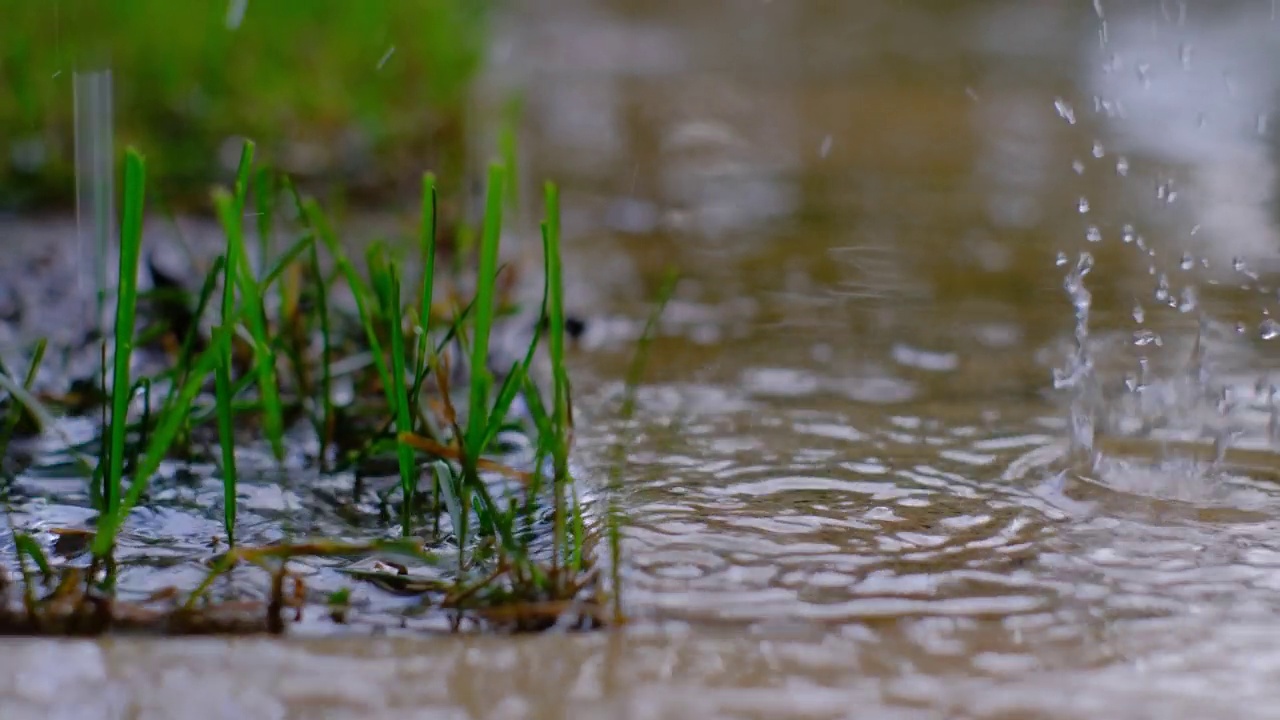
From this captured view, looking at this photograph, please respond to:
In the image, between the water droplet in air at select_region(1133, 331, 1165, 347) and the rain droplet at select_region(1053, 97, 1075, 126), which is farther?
the rain droplet at select_region(1053, 97, 1075, 126)

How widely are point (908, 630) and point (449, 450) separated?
18.3 inches

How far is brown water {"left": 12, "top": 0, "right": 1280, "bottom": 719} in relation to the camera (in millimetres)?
1006

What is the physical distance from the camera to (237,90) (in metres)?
3.73

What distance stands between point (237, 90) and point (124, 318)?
259 cm

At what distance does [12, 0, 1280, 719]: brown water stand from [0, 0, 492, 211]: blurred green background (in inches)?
16.2

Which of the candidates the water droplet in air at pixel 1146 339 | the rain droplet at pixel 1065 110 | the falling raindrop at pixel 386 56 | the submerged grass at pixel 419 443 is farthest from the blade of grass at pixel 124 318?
the rain droplet at pixel 1065 110

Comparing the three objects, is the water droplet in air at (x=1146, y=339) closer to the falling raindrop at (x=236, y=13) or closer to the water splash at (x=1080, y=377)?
the water splash at (x=1080, y=377)

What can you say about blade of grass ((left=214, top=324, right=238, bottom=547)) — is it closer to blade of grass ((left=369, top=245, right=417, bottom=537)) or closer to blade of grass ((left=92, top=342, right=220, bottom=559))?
blade of grass ((left=92, top=342, right=220, bottom=559))

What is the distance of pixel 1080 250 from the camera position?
280 centimetres

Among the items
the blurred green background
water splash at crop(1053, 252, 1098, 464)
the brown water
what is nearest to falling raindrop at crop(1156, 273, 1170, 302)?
the brown water

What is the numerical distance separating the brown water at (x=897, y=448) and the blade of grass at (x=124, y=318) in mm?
257

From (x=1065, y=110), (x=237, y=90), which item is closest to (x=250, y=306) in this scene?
(x=237, y=90)

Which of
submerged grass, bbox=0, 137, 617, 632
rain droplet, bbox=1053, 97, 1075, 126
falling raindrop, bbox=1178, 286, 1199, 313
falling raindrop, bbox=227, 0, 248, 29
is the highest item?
falling raindrop, bbox=227, 0, 248, 29

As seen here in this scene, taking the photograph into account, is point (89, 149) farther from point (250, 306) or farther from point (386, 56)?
point (250, 306)
